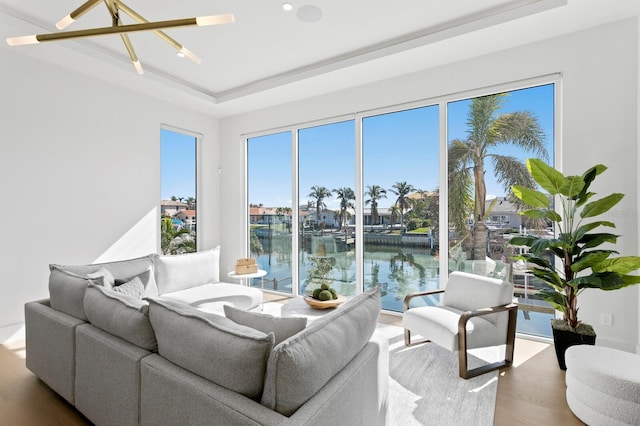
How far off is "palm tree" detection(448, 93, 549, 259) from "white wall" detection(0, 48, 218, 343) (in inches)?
160

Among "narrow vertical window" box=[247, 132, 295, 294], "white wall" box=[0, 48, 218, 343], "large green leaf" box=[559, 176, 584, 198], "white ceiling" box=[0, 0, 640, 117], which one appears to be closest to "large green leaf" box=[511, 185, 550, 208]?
"large green leaf" box=[559, 176, 584, 198]

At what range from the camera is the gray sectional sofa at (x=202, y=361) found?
3.95 ft

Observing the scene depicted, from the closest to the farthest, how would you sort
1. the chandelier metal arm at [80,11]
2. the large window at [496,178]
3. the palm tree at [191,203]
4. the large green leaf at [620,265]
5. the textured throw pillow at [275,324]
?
1. the textured throw pillow at [275,324]
2. the chandelier metal arm at [80,11]
3. the large green leaf at [620,265]
4. the large window at [496,178]
5. the palm tree at [191,203]

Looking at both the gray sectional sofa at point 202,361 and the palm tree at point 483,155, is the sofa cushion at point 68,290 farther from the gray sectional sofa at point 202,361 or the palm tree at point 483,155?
the palm tree at point 483,155

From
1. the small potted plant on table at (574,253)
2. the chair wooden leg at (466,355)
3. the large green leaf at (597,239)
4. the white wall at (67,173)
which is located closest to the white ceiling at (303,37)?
the white wall at (67,173)

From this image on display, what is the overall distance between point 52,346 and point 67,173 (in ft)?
8.02

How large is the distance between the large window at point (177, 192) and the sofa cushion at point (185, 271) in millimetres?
1279

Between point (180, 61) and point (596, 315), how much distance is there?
5087mm

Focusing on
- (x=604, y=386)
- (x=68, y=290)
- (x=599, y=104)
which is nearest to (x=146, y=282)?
(x=68, y=290)

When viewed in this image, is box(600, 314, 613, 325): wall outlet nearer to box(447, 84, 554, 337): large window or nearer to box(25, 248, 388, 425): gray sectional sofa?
box(447, 84, 554, 337): large window

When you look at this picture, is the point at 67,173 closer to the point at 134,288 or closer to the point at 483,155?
the point at 134,288

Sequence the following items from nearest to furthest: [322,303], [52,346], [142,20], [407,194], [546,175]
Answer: [142,20]
[52,346]
[546,175]
[322,303]
[407,194]

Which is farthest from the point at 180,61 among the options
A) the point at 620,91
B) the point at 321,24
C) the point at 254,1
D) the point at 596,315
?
the point at 596,315

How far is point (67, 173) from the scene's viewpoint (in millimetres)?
3852
